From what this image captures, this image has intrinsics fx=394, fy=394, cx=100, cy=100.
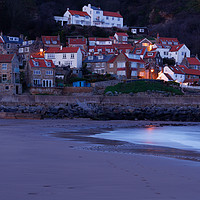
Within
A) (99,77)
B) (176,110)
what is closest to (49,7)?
(99,77)

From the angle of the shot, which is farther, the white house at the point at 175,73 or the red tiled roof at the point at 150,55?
the red tiled roof at the point at 150,55

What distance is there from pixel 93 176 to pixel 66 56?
55.8 metres

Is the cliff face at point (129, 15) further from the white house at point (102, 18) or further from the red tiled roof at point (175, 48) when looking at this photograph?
the red tiled roof at point (175, 48)

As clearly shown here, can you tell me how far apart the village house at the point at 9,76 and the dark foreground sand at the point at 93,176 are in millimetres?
35028

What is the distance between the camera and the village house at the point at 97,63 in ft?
203

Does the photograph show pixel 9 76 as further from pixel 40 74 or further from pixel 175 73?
pixel 175 73

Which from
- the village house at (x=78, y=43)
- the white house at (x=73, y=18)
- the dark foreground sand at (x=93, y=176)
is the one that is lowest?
the dark foreground sand at (x=93, y=176)

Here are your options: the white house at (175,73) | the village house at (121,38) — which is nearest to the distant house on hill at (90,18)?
Answer: the village house at (121,38)

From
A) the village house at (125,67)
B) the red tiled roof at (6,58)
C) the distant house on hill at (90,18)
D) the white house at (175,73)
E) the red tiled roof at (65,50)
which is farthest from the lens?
the distant house on hill at (90,18)

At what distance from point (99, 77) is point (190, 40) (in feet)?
139

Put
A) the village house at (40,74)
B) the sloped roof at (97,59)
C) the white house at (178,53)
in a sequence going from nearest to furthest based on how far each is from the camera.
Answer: the village house at (40,74) < the sloped roof at (97,59) < the white house at (178,53)

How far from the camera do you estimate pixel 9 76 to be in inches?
1874

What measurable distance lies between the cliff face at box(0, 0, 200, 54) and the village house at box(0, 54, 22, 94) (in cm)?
3701

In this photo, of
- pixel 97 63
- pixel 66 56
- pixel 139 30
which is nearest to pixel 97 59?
pixel 97 63
